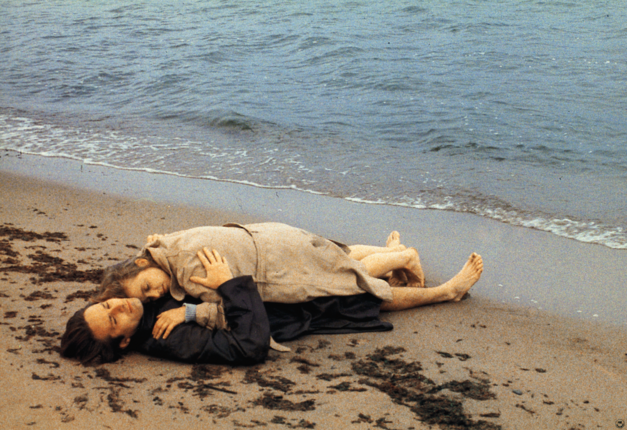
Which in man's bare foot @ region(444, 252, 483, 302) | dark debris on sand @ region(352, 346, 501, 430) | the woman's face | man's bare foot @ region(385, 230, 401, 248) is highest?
the woman's face

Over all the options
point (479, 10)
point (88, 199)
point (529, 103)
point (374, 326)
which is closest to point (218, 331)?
point (374, 326)

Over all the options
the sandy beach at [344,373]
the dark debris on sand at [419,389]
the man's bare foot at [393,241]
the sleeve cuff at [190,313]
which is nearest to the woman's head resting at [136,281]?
the sleeve cuff at [190,313]

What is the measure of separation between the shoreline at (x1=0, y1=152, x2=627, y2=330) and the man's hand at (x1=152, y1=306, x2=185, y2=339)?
1.97 metres

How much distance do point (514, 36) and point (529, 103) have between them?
5.06 metres

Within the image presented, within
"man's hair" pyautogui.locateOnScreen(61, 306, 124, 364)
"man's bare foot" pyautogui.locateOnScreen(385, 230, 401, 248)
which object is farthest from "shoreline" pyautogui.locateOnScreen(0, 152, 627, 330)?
"man's hair" pyautogui.locateOnScreen(61, 306, 124, 364)

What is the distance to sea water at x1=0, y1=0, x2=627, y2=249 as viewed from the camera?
6641mm

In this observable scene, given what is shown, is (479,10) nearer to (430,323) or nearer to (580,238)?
(580,238)

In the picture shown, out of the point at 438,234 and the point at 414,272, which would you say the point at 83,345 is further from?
the point at 438,234

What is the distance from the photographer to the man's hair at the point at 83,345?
285cm

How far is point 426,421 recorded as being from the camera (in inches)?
99.0

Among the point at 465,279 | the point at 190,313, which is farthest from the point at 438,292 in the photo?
the point at 190,313

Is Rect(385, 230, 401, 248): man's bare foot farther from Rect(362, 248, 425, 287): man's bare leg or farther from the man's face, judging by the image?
the man's face

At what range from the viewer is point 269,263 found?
132 inches

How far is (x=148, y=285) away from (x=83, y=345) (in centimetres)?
46
